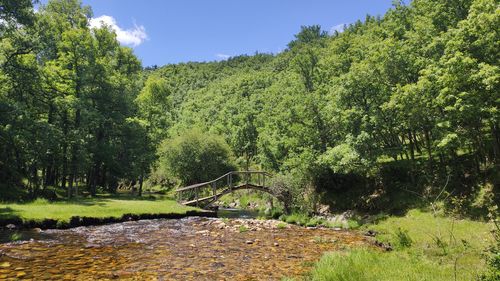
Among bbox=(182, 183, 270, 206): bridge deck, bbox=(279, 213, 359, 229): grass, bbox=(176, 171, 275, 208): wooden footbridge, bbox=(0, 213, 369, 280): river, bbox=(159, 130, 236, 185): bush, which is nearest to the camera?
bbox=(0, 213, 369, 280): river

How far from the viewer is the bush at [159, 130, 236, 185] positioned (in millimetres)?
45500

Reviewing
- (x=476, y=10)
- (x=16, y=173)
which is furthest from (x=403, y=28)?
(x=16, y=173)

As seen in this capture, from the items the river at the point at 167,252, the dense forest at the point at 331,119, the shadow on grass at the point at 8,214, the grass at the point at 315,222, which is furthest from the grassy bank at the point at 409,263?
the shadow on grass at the point at 8,214

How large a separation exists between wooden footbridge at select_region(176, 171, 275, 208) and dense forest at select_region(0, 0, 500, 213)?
2800mm

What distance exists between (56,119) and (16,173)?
24.8 feet

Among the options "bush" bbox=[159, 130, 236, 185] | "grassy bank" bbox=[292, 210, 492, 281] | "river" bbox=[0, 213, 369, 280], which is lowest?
"river" bbox=[0, 213, 369, 280]

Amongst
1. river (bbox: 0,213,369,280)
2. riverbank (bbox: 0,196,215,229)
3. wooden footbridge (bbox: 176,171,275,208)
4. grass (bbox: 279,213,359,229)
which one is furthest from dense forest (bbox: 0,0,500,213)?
river (bbox: 0,213,369,280)

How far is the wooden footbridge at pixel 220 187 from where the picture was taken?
30.8 m

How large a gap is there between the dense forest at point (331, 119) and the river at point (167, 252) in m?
9.51

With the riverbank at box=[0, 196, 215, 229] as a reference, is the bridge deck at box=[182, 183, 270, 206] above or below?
above

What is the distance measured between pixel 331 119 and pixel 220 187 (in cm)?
2531

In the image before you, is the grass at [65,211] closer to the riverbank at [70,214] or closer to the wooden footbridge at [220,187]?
the riverbank at [70,214]

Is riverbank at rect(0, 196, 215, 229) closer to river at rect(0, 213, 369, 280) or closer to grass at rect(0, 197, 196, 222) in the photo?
grass at rect(0, 197, 196, 222)

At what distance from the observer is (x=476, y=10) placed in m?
20.8
